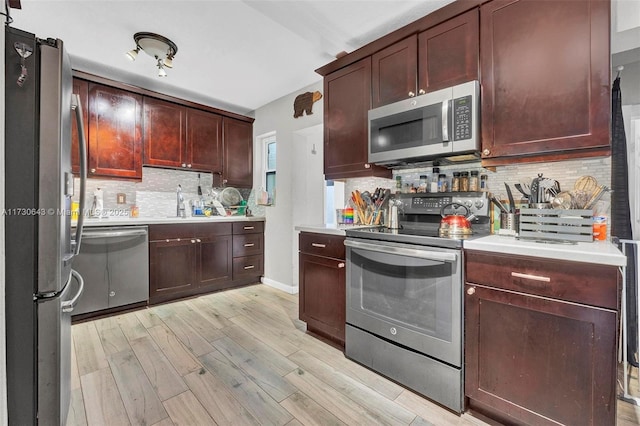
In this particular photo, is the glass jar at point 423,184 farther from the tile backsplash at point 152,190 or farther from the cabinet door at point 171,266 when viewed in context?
the tile backsplash at point 152,190

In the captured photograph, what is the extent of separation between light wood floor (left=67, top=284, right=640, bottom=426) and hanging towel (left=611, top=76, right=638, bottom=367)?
20.2 inches

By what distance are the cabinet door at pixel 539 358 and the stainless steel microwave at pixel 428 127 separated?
85 cm

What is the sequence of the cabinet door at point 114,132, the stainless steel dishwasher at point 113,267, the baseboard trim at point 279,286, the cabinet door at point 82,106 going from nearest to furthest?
the stainless steel dishwasher at point 113,267
the cabinet door at point 82,106
the cabinet door at point 114,132
the baseboard trim at point 279,286

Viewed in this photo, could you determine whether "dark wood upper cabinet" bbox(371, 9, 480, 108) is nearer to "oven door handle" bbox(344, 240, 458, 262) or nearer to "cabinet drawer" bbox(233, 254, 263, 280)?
"oven door handle" bbox(344, 240, 458, 262)

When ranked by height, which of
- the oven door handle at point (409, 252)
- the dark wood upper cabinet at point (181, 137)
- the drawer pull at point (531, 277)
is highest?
the dark wood upper cabinet at point (181, 137)

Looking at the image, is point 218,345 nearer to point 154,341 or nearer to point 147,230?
point 154,341

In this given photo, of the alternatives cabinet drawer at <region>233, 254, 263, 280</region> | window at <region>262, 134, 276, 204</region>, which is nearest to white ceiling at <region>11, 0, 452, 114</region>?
window at <region>262, 134, 276, 204</region>

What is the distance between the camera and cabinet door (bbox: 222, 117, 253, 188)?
3.93 meters

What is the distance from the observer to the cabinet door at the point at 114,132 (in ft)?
9.55

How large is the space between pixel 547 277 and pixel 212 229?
10.5ft

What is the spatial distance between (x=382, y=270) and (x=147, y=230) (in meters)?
2.49

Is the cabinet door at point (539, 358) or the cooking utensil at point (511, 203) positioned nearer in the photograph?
the cabinet door at point (539, 358)

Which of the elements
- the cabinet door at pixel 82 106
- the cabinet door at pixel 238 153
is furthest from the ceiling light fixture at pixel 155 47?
the cabinet door at pixel 238 153

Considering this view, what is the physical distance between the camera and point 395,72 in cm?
203
